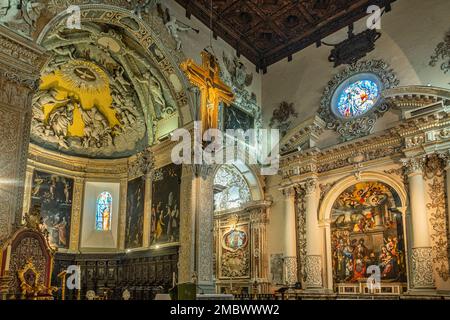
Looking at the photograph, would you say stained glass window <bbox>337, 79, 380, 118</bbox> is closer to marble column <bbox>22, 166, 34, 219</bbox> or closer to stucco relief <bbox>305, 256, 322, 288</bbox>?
stucco relief <bbox>305, 256, 322, 288</bbox>

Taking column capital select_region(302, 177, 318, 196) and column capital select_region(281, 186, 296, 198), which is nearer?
column capital select_region(302, 177, 318, 196)

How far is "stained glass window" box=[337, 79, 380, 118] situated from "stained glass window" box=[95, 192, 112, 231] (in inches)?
429

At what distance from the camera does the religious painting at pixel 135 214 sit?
1728 centimetres

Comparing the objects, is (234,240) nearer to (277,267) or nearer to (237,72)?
(277,267)

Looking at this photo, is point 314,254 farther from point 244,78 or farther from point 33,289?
point 33,289

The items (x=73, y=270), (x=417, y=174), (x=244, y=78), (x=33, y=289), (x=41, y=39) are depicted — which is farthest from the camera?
(x=244, y=78)

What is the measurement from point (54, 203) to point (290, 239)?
9.97 meters

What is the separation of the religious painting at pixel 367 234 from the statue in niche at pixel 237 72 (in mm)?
6757

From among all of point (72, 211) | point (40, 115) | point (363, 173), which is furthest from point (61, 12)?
point (363, 173)

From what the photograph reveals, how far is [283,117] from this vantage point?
19.1 meters

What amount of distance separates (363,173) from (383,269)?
352cm

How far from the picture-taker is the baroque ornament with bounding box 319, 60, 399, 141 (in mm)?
15828

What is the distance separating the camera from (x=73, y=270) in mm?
17375

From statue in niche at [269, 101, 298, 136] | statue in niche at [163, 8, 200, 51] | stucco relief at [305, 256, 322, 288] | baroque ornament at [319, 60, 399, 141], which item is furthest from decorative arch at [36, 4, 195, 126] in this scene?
stucco relief at [305, 256, 322, 288]
